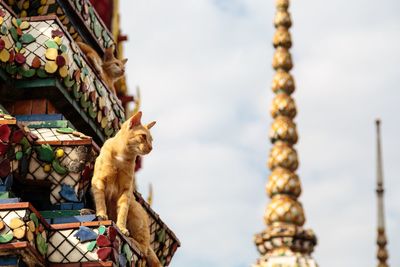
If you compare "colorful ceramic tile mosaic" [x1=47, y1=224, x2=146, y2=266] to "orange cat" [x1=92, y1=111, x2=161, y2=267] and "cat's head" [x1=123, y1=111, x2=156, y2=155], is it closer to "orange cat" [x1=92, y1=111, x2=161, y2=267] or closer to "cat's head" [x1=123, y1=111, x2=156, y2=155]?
"orange cat" [x1=92, y1=111, x2=161, y2=267]

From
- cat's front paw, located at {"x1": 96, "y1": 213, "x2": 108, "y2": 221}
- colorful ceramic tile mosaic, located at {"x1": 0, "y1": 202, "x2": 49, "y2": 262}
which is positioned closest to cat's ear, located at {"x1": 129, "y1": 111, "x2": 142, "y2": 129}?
cat's front paw, located at {"x1": 96, "y1": 213, "x2": 108, "y2": 221}

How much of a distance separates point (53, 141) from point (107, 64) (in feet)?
6.16

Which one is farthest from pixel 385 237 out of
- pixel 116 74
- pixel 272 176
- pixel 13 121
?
pixel 13 121

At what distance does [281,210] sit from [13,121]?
17.9 metres

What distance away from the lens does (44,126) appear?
8.48 m

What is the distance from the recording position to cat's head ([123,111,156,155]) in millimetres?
7969

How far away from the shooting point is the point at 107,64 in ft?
32.4

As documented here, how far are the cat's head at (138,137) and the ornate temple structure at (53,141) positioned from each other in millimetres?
307

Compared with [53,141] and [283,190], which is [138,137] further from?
[283,190]

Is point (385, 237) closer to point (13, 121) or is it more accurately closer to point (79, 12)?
point (79, 12)

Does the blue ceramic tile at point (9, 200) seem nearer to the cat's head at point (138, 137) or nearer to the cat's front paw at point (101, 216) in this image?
the cat's front paw at point (101, 216)

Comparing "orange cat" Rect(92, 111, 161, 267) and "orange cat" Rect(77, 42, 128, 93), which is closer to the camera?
"orange cat" Rect(92, 111, 161, 267)

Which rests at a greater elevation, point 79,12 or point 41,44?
point 79,12

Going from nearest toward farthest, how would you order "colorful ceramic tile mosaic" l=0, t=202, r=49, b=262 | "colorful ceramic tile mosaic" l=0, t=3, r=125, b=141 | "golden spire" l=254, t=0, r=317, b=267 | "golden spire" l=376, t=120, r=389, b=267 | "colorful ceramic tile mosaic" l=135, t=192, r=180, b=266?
"colorful ceramic tile mosaic" l=0, t=202, r=49, b=262 → "colorful ceramic tile mosaic" l=0, t=3, r=125, b=141 → "colorful ceramic tile mosaic" l=135, t=192, r=180, b=266 → "golden spire" l=254, t=0, r=317, b=267 → "golden spire" l=376, t=120, r=389, b=267
